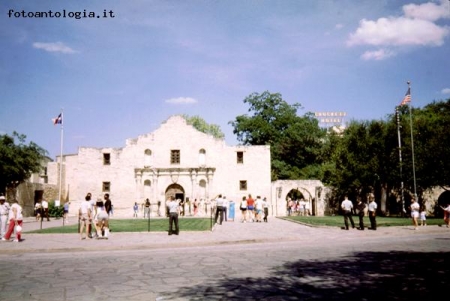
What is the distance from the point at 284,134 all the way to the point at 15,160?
35503 millimetres

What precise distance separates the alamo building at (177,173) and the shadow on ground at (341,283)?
3026cm

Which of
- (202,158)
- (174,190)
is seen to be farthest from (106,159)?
(202,158)

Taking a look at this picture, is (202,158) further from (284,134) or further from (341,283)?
(341,283)

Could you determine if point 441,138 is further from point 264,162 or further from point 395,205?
point 264,162

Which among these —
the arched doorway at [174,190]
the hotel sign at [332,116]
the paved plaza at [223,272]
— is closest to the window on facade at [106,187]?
the arched doorway at [174,190]

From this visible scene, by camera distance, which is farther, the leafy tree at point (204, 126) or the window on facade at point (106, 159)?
the leafy tree at point (204, 126)

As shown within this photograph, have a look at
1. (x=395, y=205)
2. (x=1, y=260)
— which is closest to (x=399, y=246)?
(x=1, y=260)

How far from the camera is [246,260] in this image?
935 centimetres

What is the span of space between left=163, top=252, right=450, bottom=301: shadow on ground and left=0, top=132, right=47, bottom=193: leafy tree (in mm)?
32134

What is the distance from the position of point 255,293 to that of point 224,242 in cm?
756

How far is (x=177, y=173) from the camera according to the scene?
129 ft

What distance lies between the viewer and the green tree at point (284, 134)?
5088 cm

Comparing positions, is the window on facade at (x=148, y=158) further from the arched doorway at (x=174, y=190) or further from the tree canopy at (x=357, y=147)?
the tree canopy at (x=357, y=147)

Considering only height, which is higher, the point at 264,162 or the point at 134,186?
the point at 264,162
